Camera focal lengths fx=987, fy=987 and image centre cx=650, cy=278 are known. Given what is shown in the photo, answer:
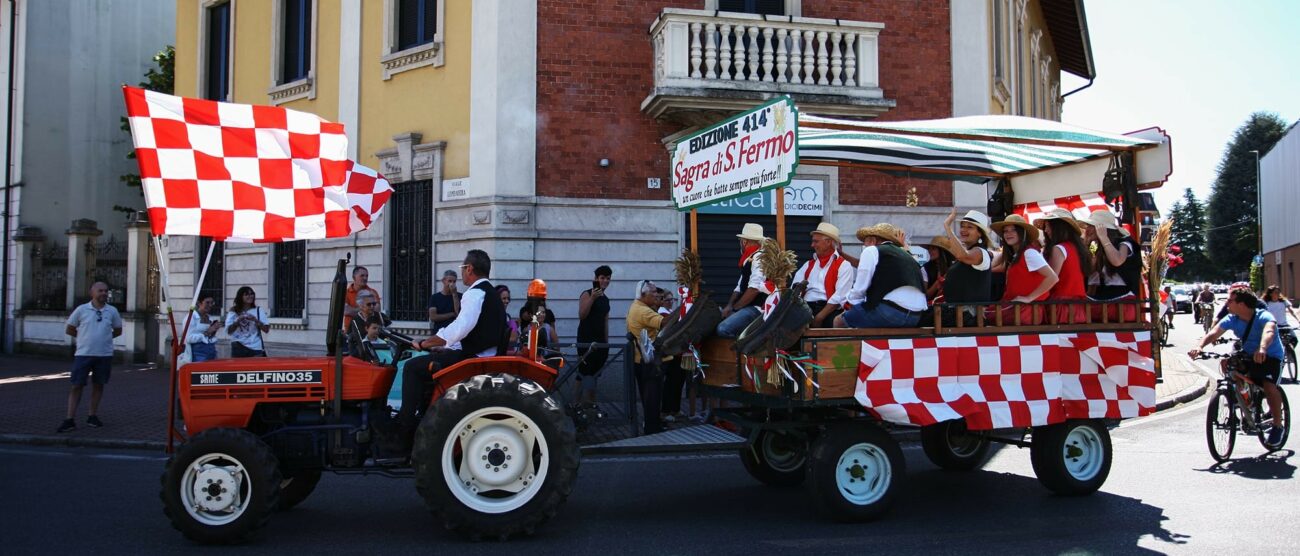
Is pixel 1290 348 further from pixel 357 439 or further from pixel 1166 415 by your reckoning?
pixel 357 439

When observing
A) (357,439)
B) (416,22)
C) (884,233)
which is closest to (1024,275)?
(884,233)

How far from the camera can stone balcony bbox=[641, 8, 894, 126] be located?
13.4m

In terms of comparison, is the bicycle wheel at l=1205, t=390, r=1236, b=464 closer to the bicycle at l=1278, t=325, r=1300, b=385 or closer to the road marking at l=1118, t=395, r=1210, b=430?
the road marking at l=1118, t=395, r=1210, b=430

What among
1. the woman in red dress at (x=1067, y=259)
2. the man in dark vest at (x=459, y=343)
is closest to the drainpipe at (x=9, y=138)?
the man in dark vest at (x=459, y=343)

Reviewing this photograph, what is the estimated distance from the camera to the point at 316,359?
20.4ft

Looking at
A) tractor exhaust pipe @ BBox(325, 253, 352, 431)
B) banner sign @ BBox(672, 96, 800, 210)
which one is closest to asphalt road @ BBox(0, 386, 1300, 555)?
tractor exhaust pipe @ BBox(325, 253, 352, 431)

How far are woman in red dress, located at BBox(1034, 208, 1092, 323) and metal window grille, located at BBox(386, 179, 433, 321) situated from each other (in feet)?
30.9

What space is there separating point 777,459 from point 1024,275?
2.31 m

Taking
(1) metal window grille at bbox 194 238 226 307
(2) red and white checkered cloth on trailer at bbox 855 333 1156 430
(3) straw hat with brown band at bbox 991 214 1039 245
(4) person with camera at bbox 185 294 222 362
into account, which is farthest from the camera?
(1) metal window grille at bbox 194 238 226 307

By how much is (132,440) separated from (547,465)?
21.9 feet

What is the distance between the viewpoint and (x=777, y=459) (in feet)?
25.3

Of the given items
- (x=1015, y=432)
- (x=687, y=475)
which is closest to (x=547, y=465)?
(x=687, y=475)

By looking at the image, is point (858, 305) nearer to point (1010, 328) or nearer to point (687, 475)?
point (1010, 328)

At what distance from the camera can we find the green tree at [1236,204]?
74625 millimetres
